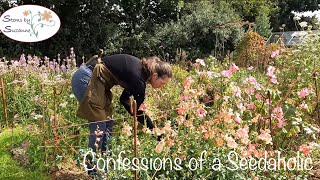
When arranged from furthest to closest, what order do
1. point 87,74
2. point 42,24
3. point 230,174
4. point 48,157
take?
point 42,24, point 48,157, point 87,74, point 230,174

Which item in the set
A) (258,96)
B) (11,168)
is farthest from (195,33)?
(258,96)

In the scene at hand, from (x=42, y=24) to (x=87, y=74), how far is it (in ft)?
17.1

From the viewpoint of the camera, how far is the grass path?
357 centimetres

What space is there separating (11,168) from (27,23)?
4.43 meters

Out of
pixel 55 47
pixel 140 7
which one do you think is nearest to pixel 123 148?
pixel 55 47

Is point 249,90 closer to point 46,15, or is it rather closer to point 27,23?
point 27,23

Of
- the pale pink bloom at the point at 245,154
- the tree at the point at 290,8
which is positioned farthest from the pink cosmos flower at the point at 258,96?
the tree at the point at 290,8

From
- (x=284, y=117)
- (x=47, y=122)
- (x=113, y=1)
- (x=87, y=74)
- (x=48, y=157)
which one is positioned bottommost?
(x=48, y=157)

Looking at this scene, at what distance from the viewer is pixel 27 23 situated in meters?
7.51

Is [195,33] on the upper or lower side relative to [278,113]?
upper

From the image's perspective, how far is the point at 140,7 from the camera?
16.3 m

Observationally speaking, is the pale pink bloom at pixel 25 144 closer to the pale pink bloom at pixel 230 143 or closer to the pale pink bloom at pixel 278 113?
the pale pink bloom at pixel 230 143

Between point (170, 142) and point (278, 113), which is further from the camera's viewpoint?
point (278, 113)

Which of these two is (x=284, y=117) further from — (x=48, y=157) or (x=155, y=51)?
(x=155, y=51)
